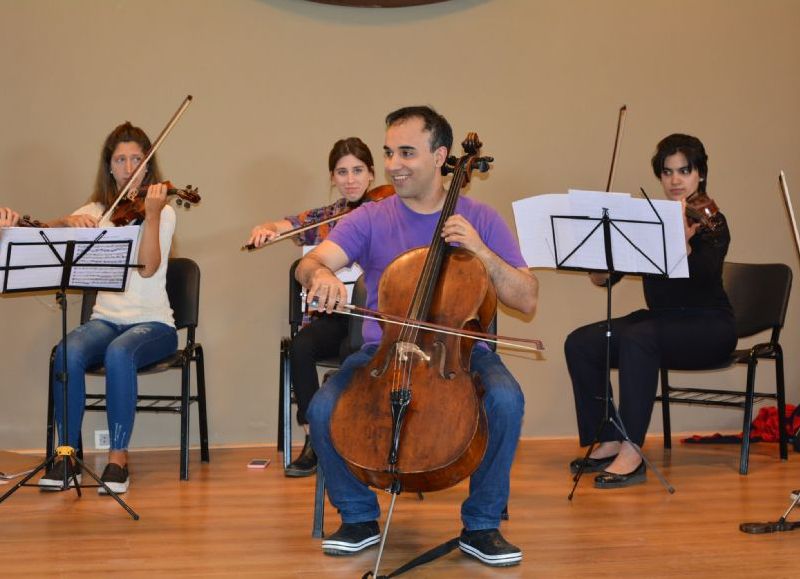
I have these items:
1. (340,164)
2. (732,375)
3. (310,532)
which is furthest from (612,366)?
(310,532)

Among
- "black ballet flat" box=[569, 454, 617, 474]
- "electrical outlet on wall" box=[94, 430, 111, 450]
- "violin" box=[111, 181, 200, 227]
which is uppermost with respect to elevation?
"violin" box=[111, 181, 200, 227]

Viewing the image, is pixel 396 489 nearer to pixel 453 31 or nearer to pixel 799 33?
pixel 453 31

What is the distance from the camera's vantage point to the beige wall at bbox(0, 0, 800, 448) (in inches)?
151

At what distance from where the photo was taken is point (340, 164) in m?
3.61

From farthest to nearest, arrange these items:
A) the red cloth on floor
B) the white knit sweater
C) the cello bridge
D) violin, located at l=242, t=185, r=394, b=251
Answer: the red cloth on floor
violin, located at l=242, t=185, r=394, b=251
the white knit sweater
the cello bridge

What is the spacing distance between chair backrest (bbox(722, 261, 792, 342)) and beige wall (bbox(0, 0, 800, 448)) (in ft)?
1.67

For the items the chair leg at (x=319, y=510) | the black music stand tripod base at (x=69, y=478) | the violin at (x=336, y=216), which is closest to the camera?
the chair leg at (x=319, y=510)

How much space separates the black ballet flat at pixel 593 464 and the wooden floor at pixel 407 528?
6 centimetres

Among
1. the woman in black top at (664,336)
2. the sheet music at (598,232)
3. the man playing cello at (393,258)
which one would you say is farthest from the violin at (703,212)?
the man playing cello at (393,258)

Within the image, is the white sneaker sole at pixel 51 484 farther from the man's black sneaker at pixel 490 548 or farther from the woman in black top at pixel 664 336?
the woman in black top at pixel 664 336

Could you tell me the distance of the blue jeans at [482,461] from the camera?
232 centimetres

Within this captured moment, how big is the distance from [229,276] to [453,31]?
54.7 inches

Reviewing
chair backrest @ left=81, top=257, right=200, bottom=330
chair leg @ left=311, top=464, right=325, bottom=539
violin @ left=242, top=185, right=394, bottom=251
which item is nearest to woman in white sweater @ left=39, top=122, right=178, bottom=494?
chair backrest @ left=81, top=257, right=200, bottom=330

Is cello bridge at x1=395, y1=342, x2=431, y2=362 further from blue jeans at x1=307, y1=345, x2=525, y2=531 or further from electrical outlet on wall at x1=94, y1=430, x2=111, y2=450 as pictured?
electrical outlet on wall at x1=94, y1=430, x2=111, y2=450
